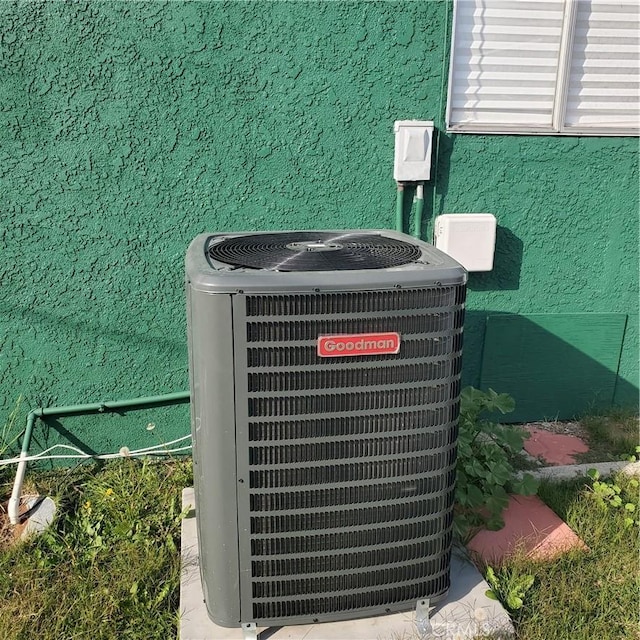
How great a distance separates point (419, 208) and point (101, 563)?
2.25 meters

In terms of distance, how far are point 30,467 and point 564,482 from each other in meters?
2.76

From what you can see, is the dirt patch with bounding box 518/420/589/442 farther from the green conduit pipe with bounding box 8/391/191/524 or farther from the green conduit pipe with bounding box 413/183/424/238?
the green conduit pipe with bounding box 8/391/191/524

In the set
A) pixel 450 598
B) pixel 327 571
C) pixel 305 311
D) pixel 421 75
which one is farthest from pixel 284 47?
pixel 450 598

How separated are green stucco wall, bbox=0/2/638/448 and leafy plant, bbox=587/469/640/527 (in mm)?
1398

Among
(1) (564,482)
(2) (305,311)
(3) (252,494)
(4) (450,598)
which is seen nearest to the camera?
(2) (305,311)

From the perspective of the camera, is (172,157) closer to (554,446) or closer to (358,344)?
(358,344)

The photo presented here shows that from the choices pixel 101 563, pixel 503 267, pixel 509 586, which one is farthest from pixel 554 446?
pixel 101 563

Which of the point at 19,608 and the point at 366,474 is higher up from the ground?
the point at 366,474

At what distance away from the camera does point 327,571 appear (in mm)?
2006

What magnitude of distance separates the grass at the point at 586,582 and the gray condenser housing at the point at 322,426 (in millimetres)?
466

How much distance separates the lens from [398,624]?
209 cm

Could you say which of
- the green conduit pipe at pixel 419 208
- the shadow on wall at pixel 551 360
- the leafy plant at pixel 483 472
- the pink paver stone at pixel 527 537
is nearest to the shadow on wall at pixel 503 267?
the shadow on wall at pixel 551 360

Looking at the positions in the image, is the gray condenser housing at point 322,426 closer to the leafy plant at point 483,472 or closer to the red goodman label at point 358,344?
the red goodman label at point 358,344

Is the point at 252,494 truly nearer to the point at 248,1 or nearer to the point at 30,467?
the point at 30,467
